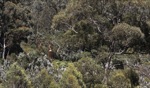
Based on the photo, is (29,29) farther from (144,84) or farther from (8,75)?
(8,75)

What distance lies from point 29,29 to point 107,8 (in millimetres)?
10506

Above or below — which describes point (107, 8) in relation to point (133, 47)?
above

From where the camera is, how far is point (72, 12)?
7082 millimetres

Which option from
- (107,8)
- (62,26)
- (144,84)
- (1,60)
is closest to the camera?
(107,8)

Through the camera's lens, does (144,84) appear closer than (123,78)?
No

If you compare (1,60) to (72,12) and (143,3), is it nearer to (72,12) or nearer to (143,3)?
(72,12)

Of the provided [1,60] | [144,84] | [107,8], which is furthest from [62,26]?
[1,60]

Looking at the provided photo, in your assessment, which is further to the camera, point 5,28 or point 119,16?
point 5,28

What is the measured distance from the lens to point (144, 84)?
27.9 ft

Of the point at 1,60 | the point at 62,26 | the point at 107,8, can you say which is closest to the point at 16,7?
the point at 1,60

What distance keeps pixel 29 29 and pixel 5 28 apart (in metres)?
1.13

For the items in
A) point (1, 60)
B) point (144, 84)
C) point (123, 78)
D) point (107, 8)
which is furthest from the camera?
point (1, 60)

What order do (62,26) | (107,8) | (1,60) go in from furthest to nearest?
(1,60) < (62,26) < (107,8)

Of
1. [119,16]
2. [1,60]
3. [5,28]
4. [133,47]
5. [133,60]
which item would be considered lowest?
[1,60]
